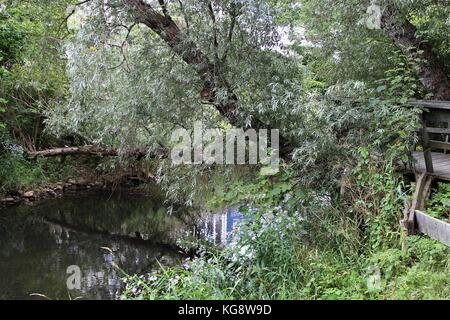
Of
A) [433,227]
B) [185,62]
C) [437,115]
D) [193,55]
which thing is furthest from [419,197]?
[185,62]

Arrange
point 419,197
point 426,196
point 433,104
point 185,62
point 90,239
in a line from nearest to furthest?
point 419,197 < point 426,196 < point 433,104 < point 185,62 < point 90,239

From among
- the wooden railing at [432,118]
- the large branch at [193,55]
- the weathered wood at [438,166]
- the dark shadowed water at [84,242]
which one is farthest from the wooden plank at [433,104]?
the dark shadowed water at [84,242]

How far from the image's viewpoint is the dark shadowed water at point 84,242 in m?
5.70

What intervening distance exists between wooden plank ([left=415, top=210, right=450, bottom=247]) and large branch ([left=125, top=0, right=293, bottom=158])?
213 cm

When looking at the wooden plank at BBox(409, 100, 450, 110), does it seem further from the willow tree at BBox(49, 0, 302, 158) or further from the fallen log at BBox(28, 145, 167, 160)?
the fallen log at BBox(28, 145, 167, 160)

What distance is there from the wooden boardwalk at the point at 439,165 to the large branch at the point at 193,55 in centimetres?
156

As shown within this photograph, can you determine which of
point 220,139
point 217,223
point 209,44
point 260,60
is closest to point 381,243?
point 220,139

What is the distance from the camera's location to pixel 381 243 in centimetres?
371

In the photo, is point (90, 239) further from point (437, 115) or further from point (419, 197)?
point (437, 115)

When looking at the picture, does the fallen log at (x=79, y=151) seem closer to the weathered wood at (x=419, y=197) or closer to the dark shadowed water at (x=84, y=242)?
the dark shadowed water at (x=84, y=242)

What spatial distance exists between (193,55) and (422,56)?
3680 millimetres

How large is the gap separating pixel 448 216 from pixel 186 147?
10.8ft

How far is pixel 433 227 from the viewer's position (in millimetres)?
3277

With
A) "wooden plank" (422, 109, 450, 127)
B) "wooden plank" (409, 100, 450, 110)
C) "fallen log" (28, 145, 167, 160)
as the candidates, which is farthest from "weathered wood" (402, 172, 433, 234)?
"fallen log" (28, 145, 167, 160)
